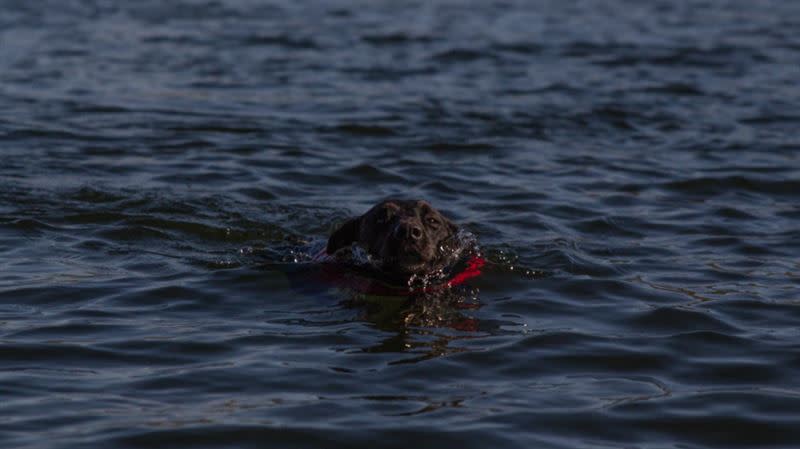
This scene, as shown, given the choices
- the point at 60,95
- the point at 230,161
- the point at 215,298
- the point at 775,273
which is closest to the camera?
the point at 215,298

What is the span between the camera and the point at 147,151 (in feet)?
42.4

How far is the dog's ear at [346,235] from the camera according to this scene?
8.75 metres

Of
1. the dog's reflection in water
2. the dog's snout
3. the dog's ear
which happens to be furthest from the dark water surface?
the dog's snout

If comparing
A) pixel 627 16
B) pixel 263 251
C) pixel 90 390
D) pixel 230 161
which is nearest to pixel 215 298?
pixel 263 251

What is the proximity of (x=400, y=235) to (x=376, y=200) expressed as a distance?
10.6 feet

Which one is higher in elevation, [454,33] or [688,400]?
[454,33]

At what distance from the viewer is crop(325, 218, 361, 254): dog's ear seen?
875cm

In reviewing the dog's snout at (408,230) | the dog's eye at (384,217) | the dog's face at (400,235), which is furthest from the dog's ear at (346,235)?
the dog's snout at (408,230)

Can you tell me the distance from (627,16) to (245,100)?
37.5 feet

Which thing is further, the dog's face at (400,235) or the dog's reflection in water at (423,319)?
the dog's face at (400,235)

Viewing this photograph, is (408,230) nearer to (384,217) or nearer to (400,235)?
(400,235)

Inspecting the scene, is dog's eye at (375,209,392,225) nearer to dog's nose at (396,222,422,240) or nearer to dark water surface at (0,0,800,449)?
dog's nose at (396,222,422,240)

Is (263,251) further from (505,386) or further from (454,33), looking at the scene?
(454,33)

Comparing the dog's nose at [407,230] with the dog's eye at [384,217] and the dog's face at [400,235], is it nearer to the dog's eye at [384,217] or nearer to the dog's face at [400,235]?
the dog's face at [400,235]
